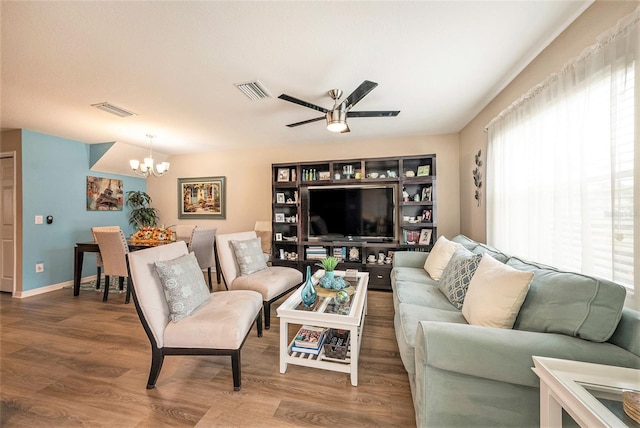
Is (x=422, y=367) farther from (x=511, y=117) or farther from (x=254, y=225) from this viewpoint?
(x=254, y=225)

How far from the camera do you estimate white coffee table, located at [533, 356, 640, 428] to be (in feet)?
2.54

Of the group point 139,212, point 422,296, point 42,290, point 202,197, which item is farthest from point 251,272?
point 139,212

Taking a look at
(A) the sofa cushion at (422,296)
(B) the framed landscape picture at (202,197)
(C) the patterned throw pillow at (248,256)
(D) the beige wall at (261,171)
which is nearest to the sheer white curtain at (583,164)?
(A) the sofa cushion at (422,296)

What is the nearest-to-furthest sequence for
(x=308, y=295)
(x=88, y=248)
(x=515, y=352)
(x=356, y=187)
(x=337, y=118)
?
(x=515, y=352), (x=308, y=295), (x=337, y=118), (x=88, y=248), (x=356, y=187)

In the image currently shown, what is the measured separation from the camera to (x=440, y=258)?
2688 millimetres

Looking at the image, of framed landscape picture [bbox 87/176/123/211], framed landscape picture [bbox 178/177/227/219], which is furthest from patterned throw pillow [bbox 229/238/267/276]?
framed landscape picture [bbox 87/176/123/211]

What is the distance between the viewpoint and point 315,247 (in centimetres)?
425

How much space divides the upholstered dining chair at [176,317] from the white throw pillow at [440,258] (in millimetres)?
1952

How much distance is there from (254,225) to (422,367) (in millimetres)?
4058

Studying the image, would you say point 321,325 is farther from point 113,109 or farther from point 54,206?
point 54,206

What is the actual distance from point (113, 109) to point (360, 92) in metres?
2.85

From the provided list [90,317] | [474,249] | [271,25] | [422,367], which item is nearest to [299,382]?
[422,367]

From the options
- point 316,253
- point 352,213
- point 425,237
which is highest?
point 352,213

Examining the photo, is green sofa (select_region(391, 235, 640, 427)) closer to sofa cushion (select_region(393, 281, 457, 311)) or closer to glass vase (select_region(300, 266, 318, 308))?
sofa cushion (select_region(393, 281, 457, 311))
